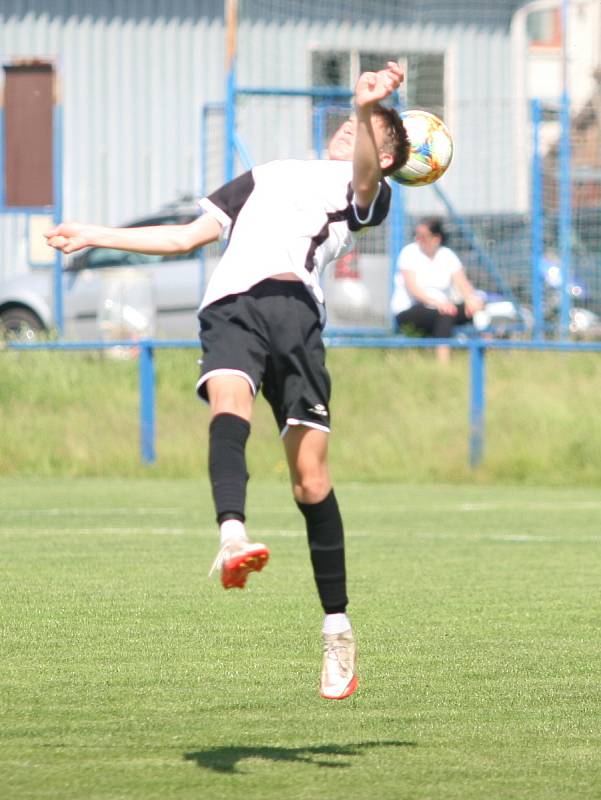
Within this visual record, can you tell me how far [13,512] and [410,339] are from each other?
555 cm

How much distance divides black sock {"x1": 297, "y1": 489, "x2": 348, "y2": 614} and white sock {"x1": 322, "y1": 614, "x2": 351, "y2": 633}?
0.6 inches

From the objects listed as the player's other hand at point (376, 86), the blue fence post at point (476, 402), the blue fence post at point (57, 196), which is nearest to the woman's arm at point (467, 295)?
the blue fence post at point (476, 402)

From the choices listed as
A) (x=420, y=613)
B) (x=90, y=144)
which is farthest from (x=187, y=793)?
(x=90, y=144)

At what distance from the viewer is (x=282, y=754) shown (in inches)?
193

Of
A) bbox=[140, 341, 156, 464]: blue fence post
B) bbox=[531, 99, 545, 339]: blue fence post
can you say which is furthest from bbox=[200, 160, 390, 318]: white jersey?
bbox=[531, 99, 545, 339]: blue fence post

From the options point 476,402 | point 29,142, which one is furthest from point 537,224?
point 29,142

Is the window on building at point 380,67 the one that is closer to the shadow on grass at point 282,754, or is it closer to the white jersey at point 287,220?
the white jersey at point 287,220

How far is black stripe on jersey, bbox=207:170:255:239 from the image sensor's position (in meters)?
5.54

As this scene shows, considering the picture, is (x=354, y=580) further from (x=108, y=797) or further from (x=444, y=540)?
(x=108, y=797)

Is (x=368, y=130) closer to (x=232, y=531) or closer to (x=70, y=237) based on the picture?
(x=70, y=237)

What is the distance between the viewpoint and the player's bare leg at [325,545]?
534cm

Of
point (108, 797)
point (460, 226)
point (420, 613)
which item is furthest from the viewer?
point (460, 226)

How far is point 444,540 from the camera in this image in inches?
441

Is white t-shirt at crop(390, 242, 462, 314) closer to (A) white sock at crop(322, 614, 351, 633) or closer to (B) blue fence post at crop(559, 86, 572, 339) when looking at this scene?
(B) blue fence post at crop(559, 86, 572, 339)
